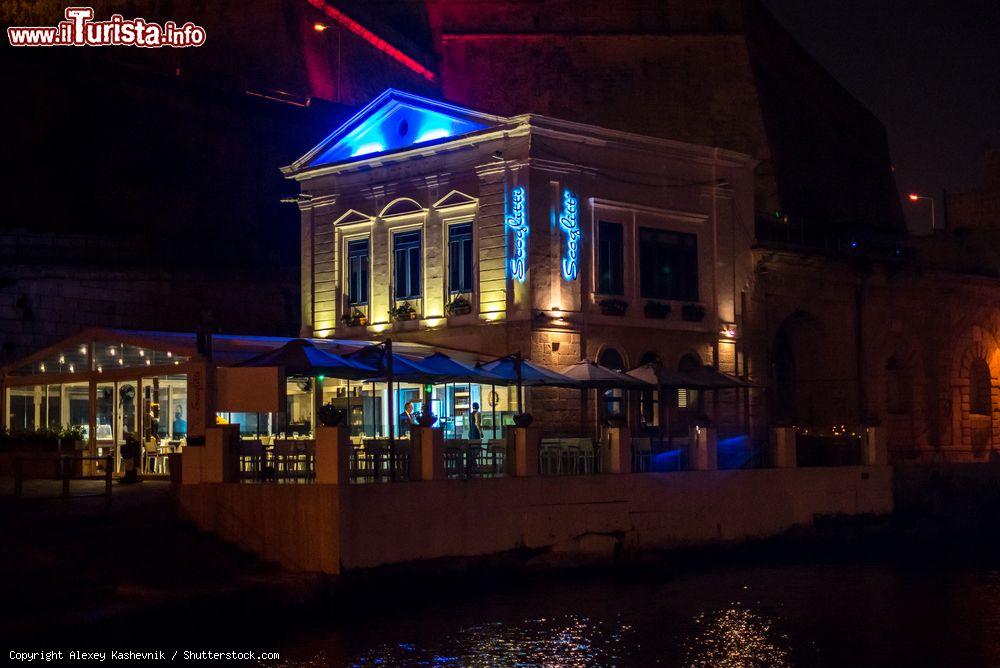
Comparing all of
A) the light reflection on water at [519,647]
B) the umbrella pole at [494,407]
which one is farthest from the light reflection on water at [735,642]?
the umbrella pole at [494,407]

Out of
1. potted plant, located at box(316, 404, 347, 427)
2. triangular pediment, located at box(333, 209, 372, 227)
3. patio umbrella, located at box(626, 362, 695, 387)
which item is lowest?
potted plant, located at box(316, 404, 347, 427)

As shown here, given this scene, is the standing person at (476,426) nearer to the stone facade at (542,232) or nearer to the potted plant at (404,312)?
the stone facade at (542,232)

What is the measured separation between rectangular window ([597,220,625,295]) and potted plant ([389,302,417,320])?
4.88 metres

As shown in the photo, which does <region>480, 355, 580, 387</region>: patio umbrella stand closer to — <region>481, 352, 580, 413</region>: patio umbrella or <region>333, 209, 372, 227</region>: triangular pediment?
<region>481, 352, 580, 413</region>: patio umbrella

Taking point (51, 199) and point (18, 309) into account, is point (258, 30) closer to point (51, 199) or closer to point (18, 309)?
point (51, 199)

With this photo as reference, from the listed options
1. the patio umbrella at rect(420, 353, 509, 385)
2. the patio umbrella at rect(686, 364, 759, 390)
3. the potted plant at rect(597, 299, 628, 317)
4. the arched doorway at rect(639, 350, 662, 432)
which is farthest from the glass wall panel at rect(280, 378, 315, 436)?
the patio umbrella at rect(686, 364, 759, 390)

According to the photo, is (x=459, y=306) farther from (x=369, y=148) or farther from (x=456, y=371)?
(x=369, y=148)

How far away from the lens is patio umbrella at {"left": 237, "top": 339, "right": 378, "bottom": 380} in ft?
87.8

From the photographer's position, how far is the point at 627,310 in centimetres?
3503

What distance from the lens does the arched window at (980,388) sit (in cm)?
4462

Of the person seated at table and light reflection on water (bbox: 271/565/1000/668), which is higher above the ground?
the person seated at table

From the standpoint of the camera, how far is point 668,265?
3628 centimetres

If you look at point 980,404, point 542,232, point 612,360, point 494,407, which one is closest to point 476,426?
point 494,407

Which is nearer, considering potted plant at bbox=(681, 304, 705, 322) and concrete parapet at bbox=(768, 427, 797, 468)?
concrete parapet at bbox=(768, 427, 797, 468)
